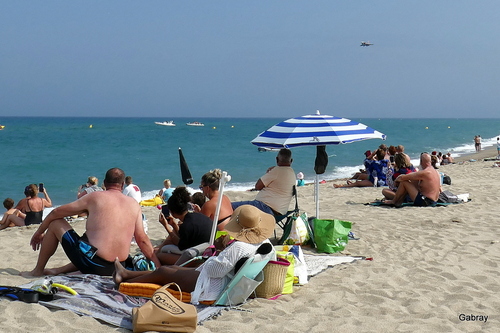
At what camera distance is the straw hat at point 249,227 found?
446 cm

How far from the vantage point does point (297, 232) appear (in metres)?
6.29

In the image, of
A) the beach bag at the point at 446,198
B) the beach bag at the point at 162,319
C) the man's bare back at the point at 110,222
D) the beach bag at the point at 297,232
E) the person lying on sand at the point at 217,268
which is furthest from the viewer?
the beach bag at the point at 446,198

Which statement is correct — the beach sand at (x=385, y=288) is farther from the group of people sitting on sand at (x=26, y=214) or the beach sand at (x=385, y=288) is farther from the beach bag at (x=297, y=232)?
the group of people sitting on sand at (x=26, y=214)

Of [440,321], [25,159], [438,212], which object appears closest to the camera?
[440,321]

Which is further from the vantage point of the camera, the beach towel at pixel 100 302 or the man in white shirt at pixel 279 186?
the man in white shirt at pixel 279 186

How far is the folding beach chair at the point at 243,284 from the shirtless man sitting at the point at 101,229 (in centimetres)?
100

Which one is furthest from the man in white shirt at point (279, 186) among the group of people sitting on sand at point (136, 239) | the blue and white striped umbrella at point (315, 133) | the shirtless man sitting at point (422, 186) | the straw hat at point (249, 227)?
the shirtless man sitting at point (422, 186)

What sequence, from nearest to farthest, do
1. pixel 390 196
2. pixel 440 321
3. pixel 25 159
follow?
A: pixel 440 321 → pixel 390 196 → pixel 25 159

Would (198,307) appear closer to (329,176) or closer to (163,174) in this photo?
(329,176)

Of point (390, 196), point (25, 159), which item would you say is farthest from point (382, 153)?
point (25, 159)

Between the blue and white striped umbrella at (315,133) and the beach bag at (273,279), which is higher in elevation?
the blue and white striped umbrella at (315,133)

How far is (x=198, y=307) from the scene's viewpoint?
13.4ft

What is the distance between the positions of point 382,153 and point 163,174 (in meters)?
14.7

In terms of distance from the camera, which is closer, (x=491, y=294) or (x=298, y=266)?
(x=491, y=294)
